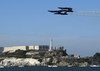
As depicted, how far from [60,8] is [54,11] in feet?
19.2

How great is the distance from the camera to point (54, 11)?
9781 centimetres

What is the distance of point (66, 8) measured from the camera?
91.8 meters

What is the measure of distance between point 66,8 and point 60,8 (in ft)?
6.81

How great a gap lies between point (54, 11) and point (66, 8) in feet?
23.7

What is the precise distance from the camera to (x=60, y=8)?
92.3 metres

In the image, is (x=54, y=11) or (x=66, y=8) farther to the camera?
(x=54, y=11)
